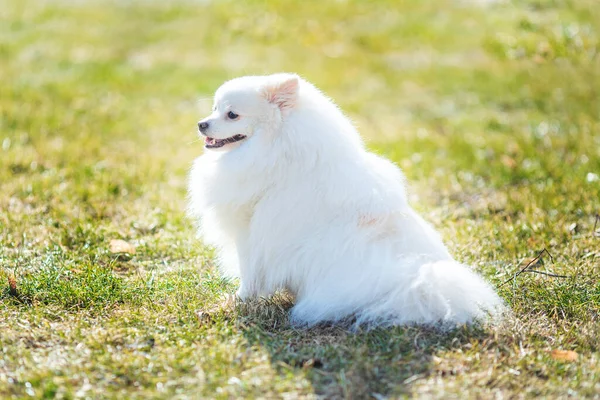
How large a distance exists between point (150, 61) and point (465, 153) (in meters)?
5.65

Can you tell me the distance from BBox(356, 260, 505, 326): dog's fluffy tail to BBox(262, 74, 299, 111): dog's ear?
1.10m

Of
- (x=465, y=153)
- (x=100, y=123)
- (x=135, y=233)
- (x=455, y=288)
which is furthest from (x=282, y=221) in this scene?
(x=100, y=123)

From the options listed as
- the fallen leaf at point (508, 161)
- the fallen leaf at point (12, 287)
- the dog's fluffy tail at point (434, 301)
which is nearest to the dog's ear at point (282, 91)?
the dog's fluffy tail at point (434, 301)

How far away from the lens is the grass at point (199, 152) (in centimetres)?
329

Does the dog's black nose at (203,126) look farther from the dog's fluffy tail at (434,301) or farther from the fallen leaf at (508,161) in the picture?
the fallen leaf at (508,161)

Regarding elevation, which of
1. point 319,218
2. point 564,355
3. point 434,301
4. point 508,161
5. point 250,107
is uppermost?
point 250,107

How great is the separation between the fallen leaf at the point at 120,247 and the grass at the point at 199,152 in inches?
2.1

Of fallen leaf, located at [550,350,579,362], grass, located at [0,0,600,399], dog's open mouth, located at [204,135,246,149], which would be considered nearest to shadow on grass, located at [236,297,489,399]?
grass, located at [0,0,600,399]

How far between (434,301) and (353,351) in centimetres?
49

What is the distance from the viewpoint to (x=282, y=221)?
3.79m

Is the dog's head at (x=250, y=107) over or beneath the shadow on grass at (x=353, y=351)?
over

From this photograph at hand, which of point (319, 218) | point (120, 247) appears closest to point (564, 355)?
point (319, 218)

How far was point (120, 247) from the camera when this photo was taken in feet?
15.9

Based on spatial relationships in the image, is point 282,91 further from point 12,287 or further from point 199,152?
point 199,152
